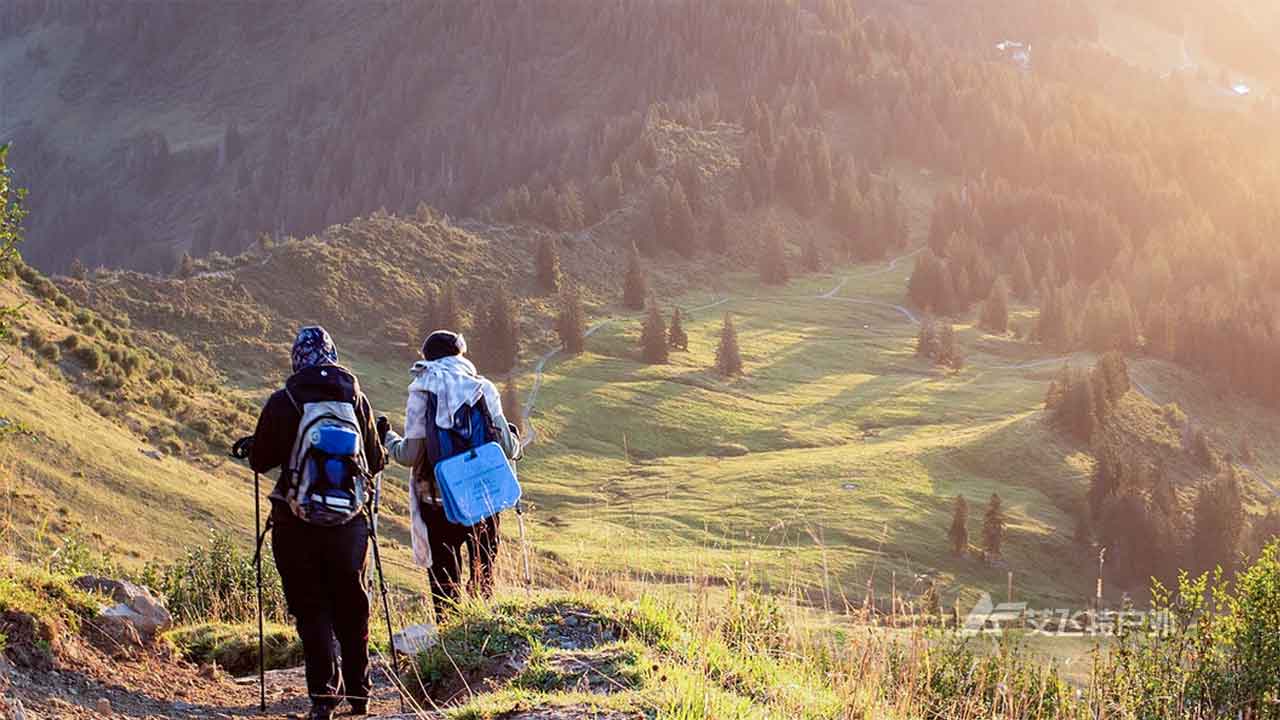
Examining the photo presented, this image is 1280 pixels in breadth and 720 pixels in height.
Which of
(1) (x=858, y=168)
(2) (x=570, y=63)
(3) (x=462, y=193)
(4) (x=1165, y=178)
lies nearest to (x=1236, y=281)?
(4) (x=1165, y=178)

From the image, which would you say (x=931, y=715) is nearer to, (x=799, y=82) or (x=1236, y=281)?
(x=1236, y=281)

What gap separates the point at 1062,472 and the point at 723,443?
19.1 m

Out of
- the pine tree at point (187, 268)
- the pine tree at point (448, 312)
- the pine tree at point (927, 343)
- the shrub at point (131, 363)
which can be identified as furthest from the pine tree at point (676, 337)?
the shrub at point (131, 363)

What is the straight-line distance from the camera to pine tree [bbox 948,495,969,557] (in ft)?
195

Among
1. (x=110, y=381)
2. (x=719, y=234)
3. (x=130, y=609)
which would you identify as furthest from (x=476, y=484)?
(x=719, y=234)

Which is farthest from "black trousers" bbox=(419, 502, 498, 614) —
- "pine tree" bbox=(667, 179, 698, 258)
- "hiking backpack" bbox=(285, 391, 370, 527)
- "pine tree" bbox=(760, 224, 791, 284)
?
"pine tree" bbox=(667, 179, 698, 258)

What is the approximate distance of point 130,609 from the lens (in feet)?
38.3

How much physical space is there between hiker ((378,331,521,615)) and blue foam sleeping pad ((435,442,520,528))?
21 cm

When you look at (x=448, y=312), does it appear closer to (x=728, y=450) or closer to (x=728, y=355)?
(x=728, y=355)

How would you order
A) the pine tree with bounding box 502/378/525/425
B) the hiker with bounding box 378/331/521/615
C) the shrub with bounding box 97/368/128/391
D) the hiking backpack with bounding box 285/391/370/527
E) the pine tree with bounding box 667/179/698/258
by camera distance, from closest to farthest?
the hiking backpack with bounding box 285/391/370/527 < the hiker with bounding box 378/331/521/615 < the shrub with bounding box 97/368/128/391 < the pine tree with bounding box 502/378/525/425 < the pine tree with bounding box 667/179/698/258

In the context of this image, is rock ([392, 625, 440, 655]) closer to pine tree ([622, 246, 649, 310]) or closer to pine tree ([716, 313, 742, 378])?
pine tree ([716, 313, 742, 378])

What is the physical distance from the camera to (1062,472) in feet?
238

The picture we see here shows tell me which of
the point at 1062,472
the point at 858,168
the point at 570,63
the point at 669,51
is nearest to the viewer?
the point at 1062,472

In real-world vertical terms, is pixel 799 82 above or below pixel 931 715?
above
